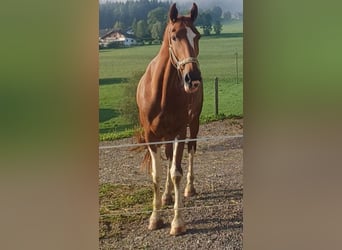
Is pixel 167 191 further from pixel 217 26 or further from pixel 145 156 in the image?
pixel 217 26

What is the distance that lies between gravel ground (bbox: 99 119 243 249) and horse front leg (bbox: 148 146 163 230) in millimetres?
27

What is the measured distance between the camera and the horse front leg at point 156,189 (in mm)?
2566

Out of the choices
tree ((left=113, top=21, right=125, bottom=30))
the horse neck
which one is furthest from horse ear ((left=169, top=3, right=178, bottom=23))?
tree ((left=113, top=21, right=125, bottom=30))

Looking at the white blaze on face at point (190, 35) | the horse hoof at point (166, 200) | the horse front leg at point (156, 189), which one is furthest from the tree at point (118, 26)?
the horse hoof at point (166, 200)

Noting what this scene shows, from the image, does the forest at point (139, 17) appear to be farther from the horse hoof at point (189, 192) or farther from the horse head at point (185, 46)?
the horse hoof at point (189, 192)

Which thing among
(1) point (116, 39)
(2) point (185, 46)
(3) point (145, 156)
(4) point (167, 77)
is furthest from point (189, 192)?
(1) point (116, 39)

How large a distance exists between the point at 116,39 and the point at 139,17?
0.16 metres

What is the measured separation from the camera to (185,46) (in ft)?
8.45

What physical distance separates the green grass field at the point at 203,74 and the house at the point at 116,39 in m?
0.03
